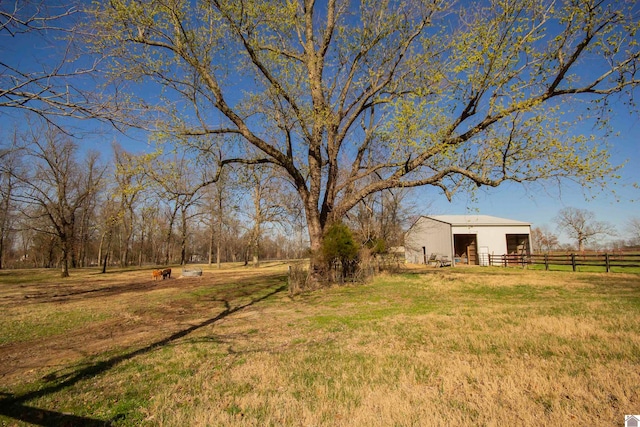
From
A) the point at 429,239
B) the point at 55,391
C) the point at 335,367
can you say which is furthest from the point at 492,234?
the point at 55,391

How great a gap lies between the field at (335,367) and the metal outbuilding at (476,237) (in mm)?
24063

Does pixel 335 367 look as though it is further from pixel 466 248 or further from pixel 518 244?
pixel 518 244

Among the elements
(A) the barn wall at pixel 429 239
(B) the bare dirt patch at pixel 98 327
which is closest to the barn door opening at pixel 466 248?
(A) the barn wall at pixel 429 239

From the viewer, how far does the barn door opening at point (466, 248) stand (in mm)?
34850

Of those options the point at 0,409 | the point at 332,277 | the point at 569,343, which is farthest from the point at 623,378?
the point at 332,277

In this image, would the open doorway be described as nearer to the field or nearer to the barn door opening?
the barn door opening

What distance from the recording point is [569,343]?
4953 mm

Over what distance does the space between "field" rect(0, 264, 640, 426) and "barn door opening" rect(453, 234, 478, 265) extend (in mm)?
27148

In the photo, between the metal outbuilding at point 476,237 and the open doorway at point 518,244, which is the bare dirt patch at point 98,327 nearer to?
the metal outbuilding at point 476,237

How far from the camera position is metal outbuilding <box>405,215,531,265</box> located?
1277 inches

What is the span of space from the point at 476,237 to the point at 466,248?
5.20 meters

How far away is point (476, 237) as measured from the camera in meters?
32.8

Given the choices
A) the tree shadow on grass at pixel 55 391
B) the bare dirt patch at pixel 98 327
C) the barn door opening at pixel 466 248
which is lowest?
the bare dirt patch at pixel 98 327

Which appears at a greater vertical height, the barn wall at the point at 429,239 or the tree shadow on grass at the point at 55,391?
the barn wall at the point at 429,239
